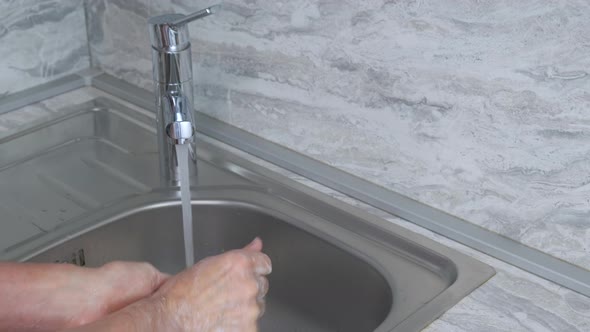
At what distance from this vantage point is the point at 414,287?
38.0 inches

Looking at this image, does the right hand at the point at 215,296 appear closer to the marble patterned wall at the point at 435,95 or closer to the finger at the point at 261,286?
the finger at the point at 261,286

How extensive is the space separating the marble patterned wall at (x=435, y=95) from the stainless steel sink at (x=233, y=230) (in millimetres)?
72

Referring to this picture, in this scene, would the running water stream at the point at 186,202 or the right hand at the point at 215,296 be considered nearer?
the right hand at the point at 215,296

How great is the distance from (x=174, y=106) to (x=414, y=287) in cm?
39

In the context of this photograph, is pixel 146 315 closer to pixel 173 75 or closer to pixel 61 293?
pixel 61 293

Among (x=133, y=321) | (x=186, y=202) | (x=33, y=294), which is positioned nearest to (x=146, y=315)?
(x=133, y=321)

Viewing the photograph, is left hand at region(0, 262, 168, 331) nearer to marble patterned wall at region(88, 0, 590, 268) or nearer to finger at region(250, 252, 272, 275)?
finger at region(250, 252, 272, 275)

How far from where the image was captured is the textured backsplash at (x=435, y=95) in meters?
0.92

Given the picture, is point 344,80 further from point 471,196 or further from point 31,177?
point 31,177

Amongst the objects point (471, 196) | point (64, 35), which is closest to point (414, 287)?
point (471, 196)

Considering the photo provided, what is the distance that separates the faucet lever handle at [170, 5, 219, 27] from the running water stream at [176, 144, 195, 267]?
0.16m

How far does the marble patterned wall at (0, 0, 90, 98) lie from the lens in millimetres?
1357

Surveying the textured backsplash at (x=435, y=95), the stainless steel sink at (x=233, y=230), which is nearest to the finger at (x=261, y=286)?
the stainless steel sink at (x=233, y=230)

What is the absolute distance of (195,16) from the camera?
1037 mm
